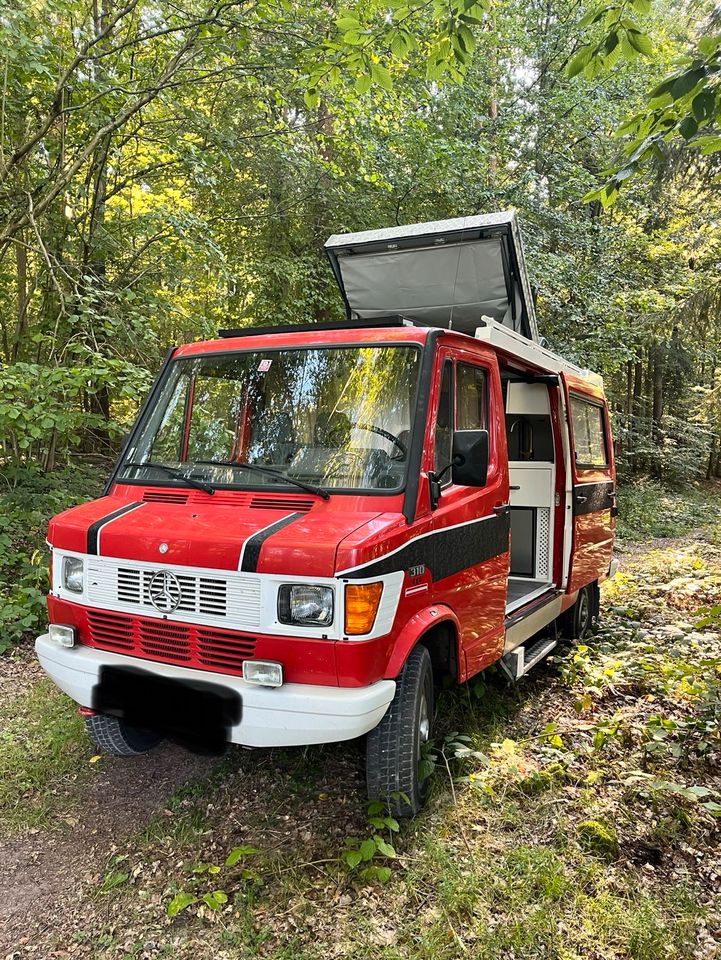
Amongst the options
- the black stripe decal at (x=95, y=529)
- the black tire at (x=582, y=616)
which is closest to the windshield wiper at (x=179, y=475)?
the black stripe decal at (x=95, y=529)

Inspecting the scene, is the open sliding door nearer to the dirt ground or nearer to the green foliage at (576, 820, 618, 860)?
the green foliage at (576, 820, 618, 860)

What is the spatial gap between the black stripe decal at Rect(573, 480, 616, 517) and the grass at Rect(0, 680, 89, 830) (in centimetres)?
430

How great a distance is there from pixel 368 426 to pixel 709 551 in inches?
393

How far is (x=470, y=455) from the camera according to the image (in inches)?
137

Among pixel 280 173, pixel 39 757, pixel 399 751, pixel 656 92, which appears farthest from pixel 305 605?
pixel 280 173

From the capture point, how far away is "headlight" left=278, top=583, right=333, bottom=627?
2.97 m

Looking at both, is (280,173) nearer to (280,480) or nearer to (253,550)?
(280,480)

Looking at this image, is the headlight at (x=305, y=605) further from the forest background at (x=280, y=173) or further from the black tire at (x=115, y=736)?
the forest background at (x=280, y=173)

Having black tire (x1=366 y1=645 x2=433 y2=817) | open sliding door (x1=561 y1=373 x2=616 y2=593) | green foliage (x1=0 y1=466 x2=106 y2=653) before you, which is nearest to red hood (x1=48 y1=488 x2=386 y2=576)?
black tire (x1=366 y1=645 x2=433 y2=817)

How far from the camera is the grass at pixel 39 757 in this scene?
3670 millimetres

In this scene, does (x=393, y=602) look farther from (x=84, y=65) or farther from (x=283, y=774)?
(x=84, y=65)

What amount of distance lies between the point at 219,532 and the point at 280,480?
0.52 meters

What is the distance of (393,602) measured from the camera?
3.16 m

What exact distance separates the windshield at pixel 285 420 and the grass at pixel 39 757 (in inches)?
68.5
